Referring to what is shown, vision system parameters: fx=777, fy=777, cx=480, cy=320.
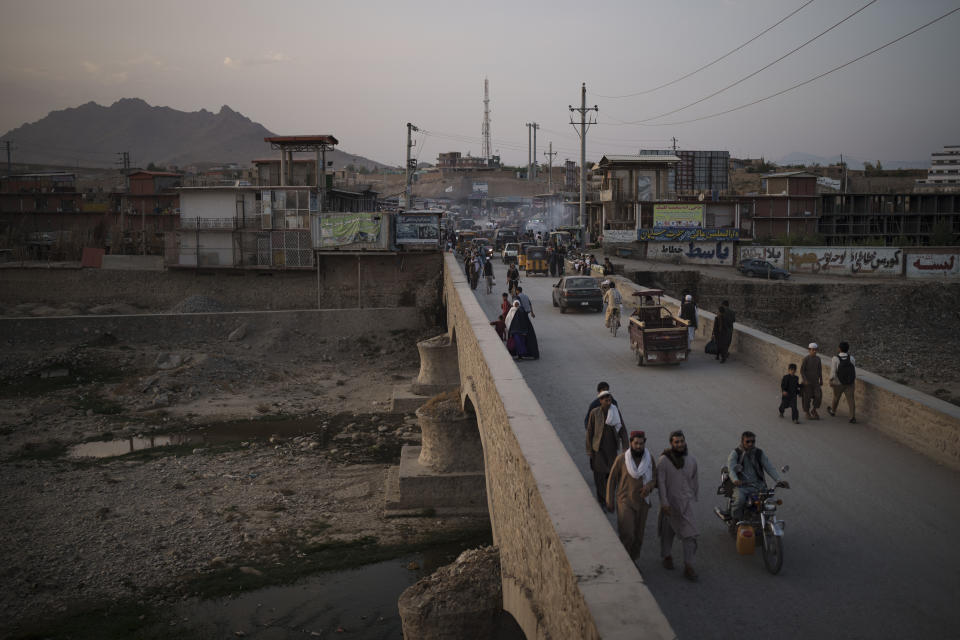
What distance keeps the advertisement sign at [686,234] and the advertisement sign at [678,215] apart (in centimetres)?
48

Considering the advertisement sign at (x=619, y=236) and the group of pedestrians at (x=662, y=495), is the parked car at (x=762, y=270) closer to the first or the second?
the advertisement sign at (x=619, y=236)

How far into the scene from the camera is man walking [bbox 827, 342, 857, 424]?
37.4ft

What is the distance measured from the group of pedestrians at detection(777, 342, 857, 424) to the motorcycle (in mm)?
4546

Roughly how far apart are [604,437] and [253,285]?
36.0 m

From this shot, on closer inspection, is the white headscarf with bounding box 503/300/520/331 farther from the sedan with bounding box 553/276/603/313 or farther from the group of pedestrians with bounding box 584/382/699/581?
the group of pedestrians with bounding box 584/382/699/581

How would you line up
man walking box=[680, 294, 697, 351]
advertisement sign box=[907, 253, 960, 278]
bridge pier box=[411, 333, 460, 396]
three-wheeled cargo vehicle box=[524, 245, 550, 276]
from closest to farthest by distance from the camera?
1. man walking box=[680, 294, 697, 351]
2. bridge pier box=[411, 333, 460, 396]
3. three-wheeled cargo vehicle box=[524, 245, 550, 276]
4. advertisement sign box=[907, 253, 960, 278]

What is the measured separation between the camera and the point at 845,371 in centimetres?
1141

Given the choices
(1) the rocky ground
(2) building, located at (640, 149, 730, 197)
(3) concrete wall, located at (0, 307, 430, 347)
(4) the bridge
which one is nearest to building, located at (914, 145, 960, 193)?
(2) building, located at (640, 149, 730, 197)

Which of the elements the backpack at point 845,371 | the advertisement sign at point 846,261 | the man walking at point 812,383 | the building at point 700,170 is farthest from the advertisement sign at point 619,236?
the backpack at point 845,371

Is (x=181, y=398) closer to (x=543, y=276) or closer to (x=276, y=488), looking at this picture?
(x=276, y=488)

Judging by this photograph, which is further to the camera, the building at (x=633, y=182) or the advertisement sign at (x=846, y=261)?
the building at (x=633, y=182)

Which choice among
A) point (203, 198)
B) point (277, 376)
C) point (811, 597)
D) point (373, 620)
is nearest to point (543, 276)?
point (277, 376)

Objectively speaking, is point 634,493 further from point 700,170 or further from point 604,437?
point 700,170

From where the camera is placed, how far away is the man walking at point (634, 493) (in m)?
6.97
